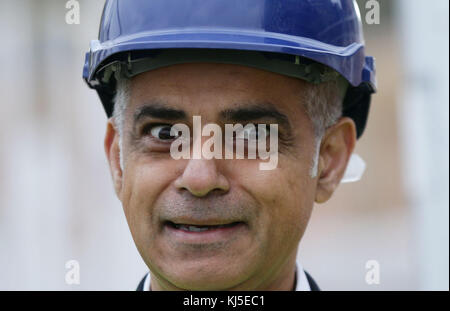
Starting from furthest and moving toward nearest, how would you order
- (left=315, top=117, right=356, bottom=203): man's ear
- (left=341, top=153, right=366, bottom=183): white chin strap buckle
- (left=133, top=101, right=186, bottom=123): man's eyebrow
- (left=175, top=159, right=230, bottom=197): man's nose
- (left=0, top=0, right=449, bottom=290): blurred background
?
(left=0, top=0, right=449, bottom=290): blurred background, (left=341, top=153, right=366, bottom=183): white chin strap buckle, (left=315, top=117, right=356, bottom=203): man's ear, (left=133, top=101, right=186, bottom=123): man's eyebrow, (left=175, top=159, right=230, bottom=197): man's nose

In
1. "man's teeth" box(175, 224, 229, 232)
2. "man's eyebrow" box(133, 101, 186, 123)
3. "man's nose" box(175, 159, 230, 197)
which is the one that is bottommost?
"man's teeth" box(175, 224, 229, 232)

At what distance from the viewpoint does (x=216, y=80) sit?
2.50 metres

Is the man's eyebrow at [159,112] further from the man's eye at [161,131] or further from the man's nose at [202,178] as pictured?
the man's nose at [202,178]

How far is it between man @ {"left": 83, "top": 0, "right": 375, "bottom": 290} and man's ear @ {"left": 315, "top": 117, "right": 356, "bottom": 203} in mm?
125

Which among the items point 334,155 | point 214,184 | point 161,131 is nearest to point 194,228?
point 214,184

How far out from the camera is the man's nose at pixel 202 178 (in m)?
2.39

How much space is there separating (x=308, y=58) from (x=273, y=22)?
0.17 meters

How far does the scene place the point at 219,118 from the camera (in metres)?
2.48

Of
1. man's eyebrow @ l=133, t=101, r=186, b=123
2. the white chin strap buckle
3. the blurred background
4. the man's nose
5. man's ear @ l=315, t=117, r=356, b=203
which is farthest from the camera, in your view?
the blurred background

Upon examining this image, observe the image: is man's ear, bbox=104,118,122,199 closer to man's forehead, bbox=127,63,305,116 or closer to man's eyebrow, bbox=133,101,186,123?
man's eyebrow, bbox=133,101,186,123

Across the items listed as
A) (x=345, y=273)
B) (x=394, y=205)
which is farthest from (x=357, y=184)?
(x=345, y=273)

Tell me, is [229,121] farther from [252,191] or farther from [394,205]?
[394,205]

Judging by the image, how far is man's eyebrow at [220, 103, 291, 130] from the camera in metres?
2.49

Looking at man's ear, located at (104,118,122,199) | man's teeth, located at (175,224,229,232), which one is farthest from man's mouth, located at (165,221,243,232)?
man's ear, located at (104,118,122,199)
